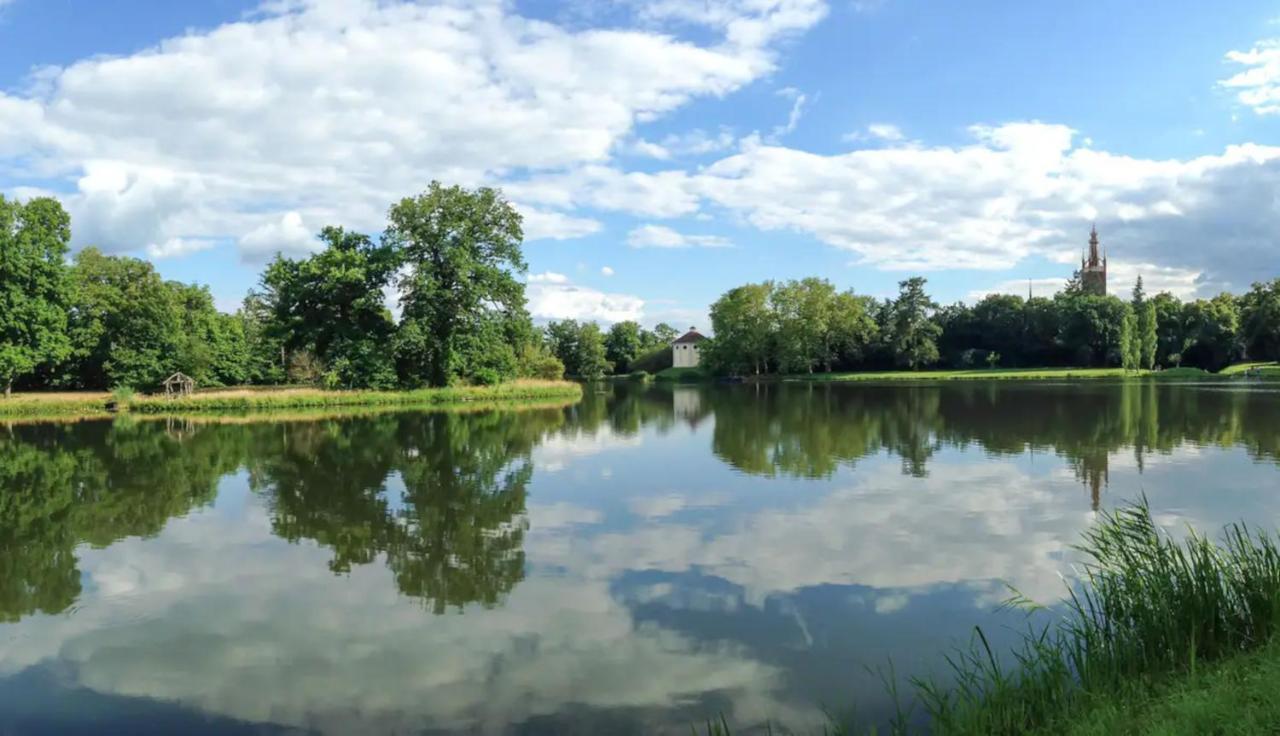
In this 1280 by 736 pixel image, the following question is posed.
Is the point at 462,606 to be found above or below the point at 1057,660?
below

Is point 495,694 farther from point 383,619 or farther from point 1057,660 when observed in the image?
point 1057,660

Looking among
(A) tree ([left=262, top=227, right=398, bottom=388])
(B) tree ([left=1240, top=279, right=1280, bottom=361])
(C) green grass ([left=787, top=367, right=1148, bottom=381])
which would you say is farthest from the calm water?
(B) tree ([left=1240, top=279, right=1280, bottom=361])

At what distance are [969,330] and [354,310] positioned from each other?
2625 inches

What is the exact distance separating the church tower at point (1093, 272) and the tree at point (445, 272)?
97.2 m

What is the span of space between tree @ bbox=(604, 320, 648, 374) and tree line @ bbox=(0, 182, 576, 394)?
62625 mm

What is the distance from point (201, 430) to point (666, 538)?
25866mm

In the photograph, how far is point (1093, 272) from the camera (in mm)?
126750

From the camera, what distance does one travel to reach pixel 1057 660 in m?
5.20

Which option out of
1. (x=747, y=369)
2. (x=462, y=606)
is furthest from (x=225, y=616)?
(x=747, y=369)

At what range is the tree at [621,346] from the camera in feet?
377

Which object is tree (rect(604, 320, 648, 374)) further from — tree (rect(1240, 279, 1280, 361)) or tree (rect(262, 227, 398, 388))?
tree (rect(1240, 279, 1280, 361))

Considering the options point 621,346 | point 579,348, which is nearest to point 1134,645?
point 579,348

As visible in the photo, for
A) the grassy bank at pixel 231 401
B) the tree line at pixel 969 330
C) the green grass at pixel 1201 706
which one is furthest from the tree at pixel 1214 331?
the green grass at pixel 1201 706

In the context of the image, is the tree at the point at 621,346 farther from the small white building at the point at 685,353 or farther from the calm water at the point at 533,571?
the calm water at the point at 533,571
